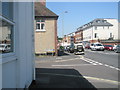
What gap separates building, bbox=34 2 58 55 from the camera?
23797mm

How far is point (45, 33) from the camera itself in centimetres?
2381

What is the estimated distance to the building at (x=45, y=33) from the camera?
2380 centimetres

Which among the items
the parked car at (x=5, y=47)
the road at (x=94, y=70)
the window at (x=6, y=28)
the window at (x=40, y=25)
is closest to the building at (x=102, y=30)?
the window at (x=40, y=25)

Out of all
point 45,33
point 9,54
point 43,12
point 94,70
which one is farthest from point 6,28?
point 43,12

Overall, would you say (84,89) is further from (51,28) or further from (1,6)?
(51,28)

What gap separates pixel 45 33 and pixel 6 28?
19964mm

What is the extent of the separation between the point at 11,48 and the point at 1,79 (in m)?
0.95

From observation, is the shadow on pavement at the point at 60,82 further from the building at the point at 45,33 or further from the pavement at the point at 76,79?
the building at the point at 45,33

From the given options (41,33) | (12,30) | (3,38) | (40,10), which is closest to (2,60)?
(3,38)

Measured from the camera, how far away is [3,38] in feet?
12.2

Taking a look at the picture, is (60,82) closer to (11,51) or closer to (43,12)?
(11,51)

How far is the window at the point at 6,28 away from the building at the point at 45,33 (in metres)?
19.5

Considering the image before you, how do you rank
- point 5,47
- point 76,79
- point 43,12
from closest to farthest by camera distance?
point 5,47 < point 76,79 < point 43,12

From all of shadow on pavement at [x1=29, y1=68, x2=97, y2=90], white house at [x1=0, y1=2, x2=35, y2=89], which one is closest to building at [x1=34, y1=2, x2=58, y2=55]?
shadow on pavement at [x1=29, y1=68, x2=97, y2=90]
